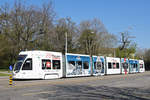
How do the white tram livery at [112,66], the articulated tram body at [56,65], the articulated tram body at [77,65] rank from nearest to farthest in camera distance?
the articulated tram body at [56,65], the articulated tram body at [77,65], the white tram livery at [112,66]

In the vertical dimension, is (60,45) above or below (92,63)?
above

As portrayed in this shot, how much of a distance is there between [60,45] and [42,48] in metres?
6.78

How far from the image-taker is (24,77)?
19969mm

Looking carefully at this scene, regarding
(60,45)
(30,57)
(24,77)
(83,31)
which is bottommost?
(24,77)

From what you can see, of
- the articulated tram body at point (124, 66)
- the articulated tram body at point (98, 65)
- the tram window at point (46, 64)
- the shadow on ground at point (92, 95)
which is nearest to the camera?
the shadow on ground at point (92, 95)

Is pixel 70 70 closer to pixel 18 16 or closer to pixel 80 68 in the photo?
pixel 80 68

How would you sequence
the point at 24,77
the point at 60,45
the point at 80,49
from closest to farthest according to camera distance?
the point at 24,77
the point at 60,45
the point at 80,49

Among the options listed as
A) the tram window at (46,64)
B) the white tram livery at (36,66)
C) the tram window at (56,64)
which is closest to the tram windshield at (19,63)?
Result: the white tram livery at (36,66)

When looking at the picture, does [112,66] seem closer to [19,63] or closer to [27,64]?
[27,64]

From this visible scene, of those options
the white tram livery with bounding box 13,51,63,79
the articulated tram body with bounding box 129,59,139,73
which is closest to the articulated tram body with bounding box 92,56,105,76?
the white tram livery with bounding box 13,51,63,79

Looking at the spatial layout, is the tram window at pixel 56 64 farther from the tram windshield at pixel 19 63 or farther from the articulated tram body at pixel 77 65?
the tram windshield at pixel 19 63

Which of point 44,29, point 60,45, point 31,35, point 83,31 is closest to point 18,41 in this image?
point 31,35

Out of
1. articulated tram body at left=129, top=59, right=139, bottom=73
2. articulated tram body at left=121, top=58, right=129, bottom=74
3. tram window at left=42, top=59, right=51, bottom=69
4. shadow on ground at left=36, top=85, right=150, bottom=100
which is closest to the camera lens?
shadow on ground at left=36, top=85, right=150, bottom=100

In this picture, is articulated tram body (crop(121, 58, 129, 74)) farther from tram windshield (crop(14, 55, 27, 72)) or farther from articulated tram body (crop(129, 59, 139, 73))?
tram windshield (crop(14, 55, 27, 72))
